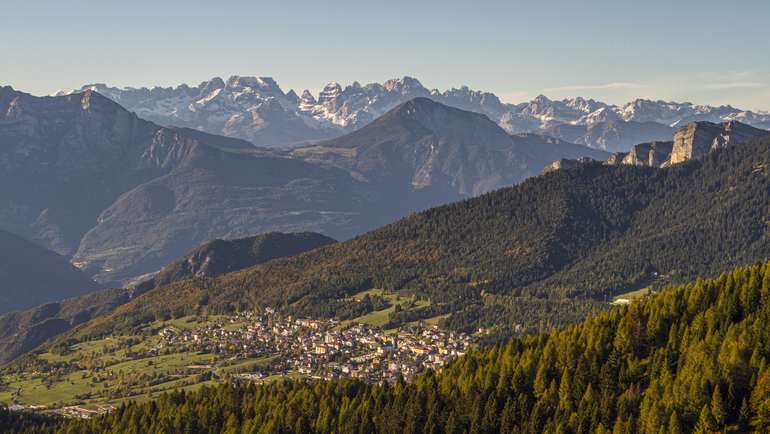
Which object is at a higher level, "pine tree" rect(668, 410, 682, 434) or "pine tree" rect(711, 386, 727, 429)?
"pine tree" rect(711, 386, 727, 429)

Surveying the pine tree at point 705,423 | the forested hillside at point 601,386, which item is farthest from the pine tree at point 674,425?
the pine tree at point 705,423

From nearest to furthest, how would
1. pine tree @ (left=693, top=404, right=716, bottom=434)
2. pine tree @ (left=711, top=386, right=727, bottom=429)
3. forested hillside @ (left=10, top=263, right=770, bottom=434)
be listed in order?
pine tree @ (left=693, top=404, right=716, bottom=434), pine tree @ (left=711, top=386, right=727, bottom=429), forested hillside @ (left=10, top=263, right=770, bottom=434)

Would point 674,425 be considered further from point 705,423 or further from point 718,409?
point 718,409

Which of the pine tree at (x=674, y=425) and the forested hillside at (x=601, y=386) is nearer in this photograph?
the pine tree at (x=674, y=425)

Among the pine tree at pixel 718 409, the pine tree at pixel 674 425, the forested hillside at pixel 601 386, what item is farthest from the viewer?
the forested hillside at pixel 601 386

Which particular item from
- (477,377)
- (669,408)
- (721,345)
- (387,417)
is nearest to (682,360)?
(721,345)

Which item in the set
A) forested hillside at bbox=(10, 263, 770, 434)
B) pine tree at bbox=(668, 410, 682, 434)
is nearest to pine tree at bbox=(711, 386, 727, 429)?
forested hillside at bbox=(10, 263, 770, 434)

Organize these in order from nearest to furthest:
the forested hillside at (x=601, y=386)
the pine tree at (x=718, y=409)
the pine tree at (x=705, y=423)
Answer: the pine tree at (x=705, y=423), the pine tree at (x=718, y=409), the forested hillside at (x=601, y=386)

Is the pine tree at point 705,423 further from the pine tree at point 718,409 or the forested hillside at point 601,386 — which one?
the pine tree at point 718,409

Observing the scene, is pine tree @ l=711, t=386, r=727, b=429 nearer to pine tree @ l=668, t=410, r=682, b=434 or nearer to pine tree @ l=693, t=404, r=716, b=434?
pine tree @ l=693, t=404, r=716, b=434
